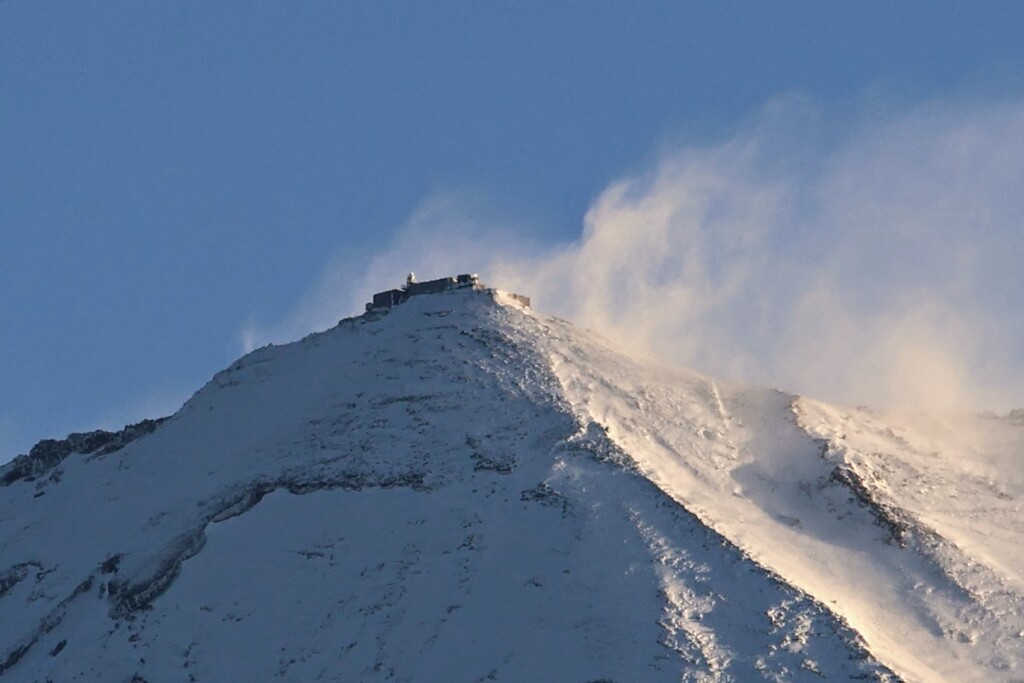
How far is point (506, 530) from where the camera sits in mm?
96750

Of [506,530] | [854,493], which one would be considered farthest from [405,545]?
[854,493]

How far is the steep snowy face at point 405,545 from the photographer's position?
89812 mm

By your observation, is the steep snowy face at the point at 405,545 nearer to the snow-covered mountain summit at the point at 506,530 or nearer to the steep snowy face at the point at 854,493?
the snow-covered mountain summit at the point at 506,530

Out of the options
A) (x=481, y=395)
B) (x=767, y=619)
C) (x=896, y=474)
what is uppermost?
(x=481, y=395)

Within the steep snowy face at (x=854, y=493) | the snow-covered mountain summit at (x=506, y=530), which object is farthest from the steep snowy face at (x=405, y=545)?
the steep snowy face at (x=854, y=493)

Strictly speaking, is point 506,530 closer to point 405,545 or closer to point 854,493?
point 405,545

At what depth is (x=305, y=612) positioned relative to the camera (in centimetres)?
9412

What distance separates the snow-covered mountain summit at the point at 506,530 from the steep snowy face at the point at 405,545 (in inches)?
5.9

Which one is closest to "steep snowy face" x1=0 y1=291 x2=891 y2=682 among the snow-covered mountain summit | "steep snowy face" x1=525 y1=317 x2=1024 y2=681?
the snow-covered mountain summit

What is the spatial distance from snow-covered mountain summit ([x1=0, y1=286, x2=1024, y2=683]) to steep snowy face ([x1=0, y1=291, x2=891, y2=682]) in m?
0.15

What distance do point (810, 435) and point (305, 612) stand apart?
29.4 m

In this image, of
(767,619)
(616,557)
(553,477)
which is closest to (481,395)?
(553,477)

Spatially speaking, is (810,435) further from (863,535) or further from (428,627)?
(428,627)

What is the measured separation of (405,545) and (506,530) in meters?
4.58
